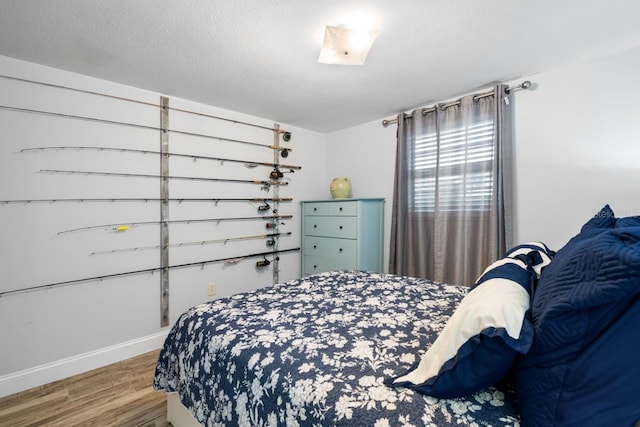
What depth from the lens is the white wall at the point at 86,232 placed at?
1951 millimetres

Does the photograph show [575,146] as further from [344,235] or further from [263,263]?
[263,263]

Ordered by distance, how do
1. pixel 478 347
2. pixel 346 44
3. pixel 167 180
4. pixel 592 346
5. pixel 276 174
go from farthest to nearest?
pixel 276 174, pixel 167 180, pixel 346 44, pixel 478 347, pixel 592 346

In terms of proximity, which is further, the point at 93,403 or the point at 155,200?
the point at 155,200

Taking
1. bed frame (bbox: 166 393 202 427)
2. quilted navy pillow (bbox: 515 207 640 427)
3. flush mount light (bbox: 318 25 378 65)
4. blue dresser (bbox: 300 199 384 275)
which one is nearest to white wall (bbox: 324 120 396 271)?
blue dresser (bbox: 300 199 384 275)

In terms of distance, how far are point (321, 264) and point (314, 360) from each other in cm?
Result: 237

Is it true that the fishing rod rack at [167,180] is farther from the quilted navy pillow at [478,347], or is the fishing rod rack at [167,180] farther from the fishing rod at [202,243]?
the quilted navy pillow at [478,347]

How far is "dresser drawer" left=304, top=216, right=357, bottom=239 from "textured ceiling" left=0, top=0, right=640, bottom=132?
1.31 metres

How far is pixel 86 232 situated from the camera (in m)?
2.21

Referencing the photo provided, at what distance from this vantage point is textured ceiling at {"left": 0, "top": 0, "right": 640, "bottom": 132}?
1483 millimetres

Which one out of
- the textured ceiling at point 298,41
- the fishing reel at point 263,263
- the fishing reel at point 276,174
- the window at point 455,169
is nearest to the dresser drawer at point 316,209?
the fishing reel at point 276,174

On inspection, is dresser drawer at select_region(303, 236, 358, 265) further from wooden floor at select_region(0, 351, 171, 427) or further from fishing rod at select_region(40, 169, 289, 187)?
wooden floor at select_region(0, 351, 171, 427)

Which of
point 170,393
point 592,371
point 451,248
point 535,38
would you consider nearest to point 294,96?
point 535,38

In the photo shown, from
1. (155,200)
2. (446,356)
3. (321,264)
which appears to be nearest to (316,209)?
(321,264)

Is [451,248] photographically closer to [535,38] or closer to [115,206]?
[535,38]
